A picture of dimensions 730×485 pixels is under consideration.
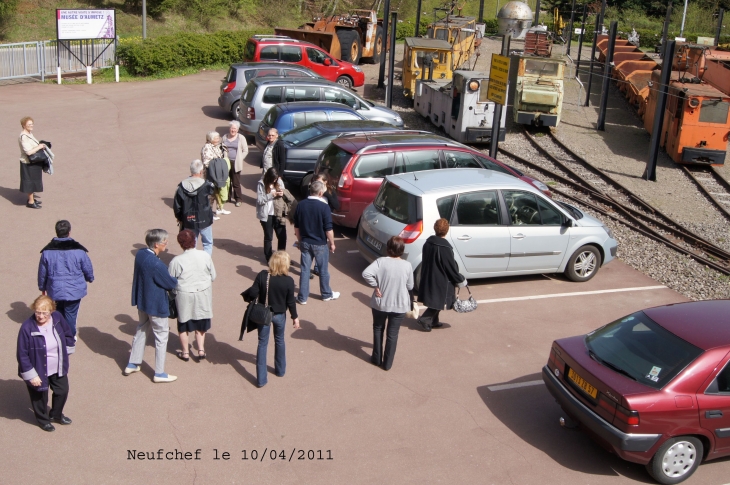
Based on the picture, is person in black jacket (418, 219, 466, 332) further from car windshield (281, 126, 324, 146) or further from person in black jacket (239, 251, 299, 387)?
car windshield (281, 126, 324, 146)

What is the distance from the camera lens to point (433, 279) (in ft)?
28.4

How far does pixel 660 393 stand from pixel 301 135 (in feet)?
31.6

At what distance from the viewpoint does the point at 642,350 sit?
6621 millimetres

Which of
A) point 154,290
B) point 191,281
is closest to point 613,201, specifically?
point 191,281

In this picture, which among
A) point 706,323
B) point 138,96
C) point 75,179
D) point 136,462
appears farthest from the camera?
point 138,96

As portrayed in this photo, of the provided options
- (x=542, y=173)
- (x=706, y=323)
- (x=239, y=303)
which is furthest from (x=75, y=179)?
(x=706, y=323)

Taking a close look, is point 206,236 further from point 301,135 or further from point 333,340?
point 301,135

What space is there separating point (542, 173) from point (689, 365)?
12667 millimetres

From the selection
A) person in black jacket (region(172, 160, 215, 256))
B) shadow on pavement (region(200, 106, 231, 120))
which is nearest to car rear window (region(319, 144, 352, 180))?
person in black jacket (region(172, 160, 215, 256))

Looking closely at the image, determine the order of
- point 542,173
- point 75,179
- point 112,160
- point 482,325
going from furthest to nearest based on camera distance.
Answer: point 542,173
point 112,160
point 75,179
point 482,325

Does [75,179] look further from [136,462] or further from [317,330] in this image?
[136,462]

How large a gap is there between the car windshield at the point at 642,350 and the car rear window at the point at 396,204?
3501 mm

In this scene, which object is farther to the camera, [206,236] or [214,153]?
[214,153]

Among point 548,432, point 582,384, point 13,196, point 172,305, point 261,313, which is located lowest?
point 548,432
